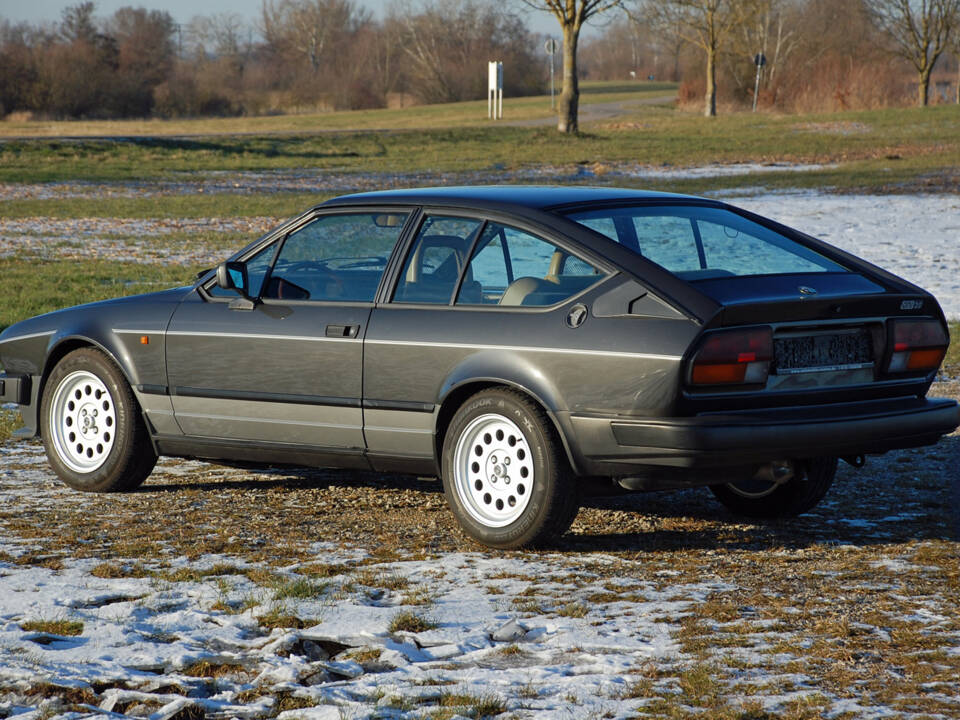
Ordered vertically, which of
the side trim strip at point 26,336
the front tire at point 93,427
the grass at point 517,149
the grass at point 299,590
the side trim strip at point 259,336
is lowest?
the grass at point 299,590

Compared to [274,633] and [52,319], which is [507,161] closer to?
[52,319]

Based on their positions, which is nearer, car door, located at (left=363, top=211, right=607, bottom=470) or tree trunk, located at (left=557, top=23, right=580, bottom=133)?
car door, located at (left=363, top=211, right=607, bottom=470)

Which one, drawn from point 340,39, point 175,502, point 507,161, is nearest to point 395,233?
point 175,502

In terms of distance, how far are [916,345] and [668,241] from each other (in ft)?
3.69

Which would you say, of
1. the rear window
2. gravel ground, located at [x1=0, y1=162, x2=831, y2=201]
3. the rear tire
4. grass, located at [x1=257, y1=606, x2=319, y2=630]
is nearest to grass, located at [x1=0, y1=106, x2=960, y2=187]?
gravel ground, located at [x1=0, y1=162, x2=831, y2=201]

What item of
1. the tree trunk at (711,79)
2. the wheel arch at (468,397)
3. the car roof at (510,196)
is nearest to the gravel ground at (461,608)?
the wheel arch at (468,397)

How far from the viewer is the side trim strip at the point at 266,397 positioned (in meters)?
6.10

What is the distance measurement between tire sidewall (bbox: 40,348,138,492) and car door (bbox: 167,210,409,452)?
1.14 ft

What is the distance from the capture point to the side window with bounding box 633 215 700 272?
5.63 m

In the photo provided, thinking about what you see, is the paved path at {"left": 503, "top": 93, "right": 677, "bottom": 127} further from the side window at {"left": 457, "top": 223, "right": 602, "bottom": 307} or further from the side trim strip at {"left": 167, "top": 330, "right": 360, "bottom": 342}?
the side window at {"left": 457, "top": 223, "right": 602, "bottom": 307}

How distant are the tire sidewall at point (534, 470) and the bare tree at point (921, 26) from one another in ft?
216

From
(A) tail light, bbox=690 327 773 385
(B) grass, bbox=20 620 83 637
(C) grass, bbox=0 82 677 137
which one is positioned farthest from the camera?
(C) grass, bbox=0 82 677 137

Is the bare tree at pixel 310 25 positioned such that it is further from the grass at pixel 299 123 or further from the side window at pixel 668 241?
the side window at pixel 668 241

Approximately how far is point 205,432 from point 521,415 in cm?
186
